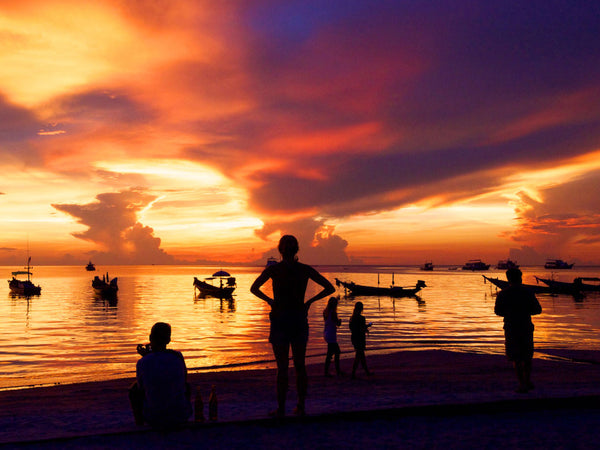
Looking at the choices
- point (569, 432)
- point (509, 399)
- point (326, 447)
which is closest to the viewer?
point (326, 447)

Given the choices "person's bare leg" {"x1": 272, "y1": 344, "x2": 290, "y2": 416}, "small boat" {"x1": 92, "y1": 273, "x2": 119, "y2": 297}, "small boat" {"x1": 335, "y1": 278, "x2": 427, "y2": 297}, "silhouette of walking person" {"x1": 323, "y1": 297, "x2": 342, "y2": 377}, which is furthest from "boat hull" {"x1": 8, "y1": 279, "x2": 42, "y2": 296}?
"person's bare leg" {"x1": 272, "y1": 344, "x2": 290, "y2": 416}

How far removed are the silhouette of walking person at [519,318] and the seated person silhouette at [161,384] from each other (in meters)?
5.56

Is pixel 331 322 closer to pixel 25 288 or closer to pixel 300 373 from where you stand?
pixel 300 373

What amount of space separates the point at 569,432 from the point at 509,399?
120 cm

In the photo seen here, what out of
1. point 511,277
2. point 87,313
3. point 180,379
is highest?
point 511,277

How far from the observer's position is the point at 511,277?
8.52 m

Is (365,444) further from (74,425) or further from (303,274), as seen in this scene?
(74,425)

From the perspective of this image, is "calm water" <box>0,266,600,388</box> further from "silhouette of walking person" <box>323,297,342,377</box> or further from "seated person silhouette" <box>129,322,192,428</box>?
"seated person silhouette" <box>129,322,192,428</box>

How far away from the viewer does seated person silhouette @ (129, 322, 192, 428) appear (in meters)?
5.72

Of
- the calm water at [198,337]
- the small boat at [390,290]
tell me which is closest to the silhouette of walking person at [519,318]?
the calm water at [198,337]

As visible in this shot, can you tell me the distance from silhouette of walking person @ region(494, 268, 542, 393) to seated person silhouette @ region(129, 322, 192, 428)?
5556 mm

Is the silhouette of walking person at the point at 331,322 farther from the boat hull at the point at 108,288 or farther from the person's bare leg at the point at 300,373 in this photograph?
the boat hull at the point at 108,288

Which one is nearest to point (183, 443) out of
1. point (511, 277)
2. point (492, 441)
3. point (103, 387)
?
point (492, 441)

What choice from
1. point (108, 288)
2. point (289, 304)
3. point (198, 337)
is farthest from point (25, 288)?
point (289, 304)
